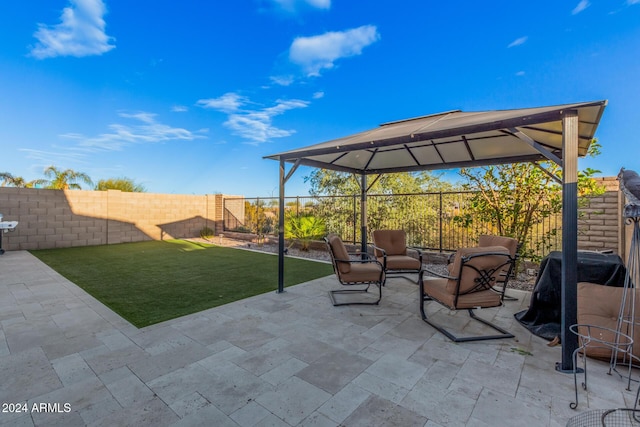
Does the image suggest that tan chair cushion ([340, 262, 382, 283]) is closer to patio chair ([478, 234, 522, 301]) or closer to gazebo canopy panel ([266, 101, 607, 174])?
patio chair ([478, 234, 522, 301])

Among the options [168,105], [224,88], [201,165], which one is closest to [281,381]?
[224,88]

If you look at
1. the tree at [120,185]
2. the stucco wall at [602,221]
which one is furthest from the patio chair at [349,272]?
the tree at [120,185]

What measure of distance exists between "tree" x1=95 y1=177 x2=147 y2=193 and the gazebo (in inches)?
590

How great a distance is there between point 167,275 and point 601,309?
6.35 meters

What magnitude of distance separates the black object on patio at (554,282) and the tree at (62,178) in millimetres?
18375

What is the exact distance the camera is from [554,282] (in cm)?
329

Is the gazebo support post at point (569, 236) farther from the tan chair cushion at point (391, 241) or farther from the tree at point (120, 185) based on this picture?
the tree at point (120, 185)

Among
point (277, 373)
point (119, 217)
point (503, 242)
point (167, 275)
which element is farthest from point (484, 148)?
point (119, 217)

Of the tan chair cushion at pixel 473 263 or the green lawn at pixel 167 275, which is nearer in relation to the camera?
the tan chair cushion at pixel 473 263

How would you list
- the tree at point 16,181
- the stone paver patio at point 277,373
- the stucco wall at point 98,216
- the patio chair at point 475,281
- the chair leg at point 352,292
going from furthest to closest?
the tree at point 16,181
the stucco wall at point 98,216
the chair leg at point 352,292
the patio chair at point 475,281
the stone paver patio at point 277,373

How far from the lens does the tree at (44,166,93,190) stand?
14211mm

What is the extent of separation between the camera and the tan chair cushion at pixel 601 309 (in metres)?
2.47

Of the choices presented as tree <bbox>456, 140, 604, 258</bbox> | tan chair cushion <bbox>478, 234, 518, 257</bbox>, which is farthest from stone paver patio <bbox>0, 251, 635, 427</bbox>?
tree <bbox>456, 140, 604, 258</bbox>

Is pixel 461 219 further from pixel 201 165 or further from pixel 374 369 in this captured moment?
pixel 201 165
